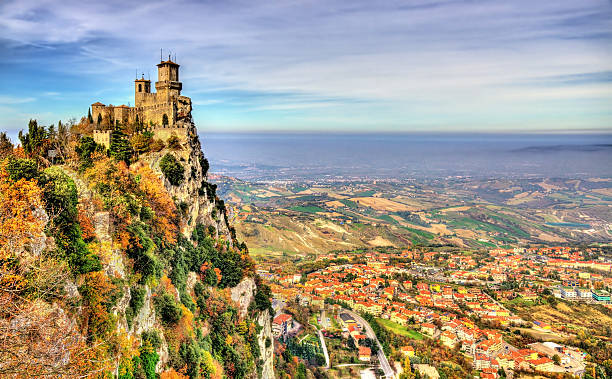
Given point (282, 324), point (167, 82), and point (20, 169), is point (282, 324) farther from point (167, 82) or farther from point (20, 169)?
point (20, 169)

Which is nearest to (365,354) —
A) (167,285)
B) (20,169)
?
(167,285)

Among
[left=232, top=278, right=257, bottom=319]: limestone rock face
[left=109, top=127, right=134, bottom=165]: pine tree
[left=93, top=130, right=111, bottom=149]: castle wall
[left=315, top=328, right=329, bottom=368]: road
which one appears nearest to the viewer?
[left=109, top=127, right=134, bottom=165]: pine tree

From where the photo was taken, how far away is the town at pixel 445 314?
46.8 metres

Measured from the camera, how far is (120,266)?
16.3 m

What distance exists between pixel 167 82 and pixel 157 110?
2530 mm

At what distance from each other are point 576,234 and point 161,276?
159151 mm

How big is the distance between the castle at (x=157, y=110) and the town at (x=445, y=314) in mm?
26465

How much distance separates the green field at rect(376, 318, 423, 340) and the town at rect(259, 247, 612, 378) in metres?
0.15

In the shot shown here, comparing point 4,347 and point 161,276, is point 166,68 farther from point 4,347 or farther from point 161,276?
point 4,347

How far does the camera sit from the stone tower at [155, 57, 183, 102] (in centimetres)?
3139

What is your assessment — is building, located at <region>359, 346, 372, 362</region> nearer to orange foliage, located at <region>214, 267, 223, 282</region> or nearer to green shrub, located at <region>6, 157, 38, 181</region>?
orange foliage, located at <region>214, 267, 223, 282</region>

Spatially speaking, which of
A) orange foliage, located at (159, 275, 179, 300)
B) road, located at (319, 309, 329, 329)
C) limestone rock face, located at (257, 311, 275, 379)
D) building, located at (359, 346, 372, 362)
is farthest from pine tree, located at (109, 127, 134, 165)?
road, located at (319, 309, 329, 329)

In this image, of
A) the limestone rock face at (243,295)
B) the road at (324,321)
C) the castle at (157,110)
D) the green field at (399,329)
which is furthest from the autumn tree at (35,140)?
the green field at (399,329)

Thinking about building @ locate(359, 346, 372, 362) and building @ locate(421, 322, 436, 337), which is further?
building @ locate(421, 322, 436, 337)
